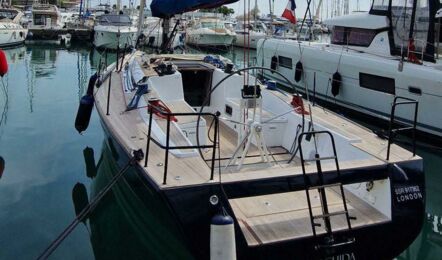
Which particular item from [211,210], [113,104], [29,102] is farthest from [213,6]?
[29,102]

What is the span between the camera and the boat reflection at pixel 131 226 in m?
5.45

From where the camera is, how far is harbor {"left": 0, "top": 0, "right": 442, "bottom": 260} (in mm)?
4332

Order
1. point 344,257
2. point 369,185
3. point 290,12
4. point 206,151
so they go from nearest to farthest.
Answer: point 344,257
point 369,185
point 206,151
point 290,12

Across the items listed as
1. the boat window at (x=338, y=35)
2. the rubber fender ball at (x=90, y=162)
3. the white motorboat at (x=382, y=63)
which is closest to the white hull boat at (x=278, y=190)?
the rubber fender ball at (x=90, y=162)

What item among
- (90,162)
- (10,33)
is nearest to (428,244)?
(90,162)

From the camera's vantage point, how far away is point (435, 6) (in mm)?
11500

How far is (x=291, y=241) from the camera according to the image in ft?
14.1

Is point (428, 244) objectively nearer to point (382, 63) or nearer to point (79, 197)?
point (79, 197)

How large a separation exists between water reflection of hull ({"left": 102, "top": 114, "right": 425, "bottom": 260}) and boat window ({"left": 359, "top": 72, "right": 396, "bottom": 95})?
22.1 feet

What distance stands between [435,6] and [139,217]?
940cm

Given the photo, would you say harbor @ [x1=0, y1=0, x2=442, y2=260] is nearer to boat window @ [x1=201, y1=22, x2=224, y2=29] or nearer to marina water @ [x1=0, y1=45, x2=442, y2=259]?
marina water @ [x1=0, y1=45, x2=442, y2=259]

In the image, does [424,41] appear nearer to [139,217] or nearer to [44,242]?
[139,217]

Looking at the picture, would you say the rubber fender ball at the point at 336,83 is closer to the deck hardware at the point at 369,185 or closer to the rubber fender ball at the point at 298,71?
the rubber fender ball at the point at 298,71

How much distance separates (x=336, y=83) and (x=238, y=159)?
734cm
